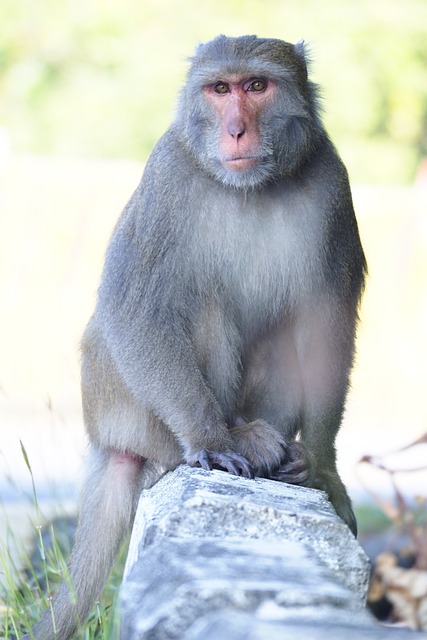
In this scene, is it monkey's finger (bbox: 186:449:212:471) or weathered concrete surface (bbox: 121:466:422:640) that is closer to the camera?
weathered concrete surface (bbox: 121:466:422:640)

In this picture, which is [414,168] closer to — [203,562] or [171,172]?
[171,172]

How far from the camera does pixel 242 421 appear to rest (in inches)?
187

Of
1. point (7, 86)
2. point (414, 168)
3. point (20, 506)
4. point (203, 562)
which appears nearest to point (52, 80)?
point (7, 86)

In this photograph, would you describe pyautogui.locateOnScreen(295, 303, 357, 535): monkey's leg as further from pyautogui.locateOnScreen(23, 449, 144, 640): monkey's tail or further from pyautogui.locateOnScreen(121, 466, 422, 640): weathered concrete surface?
pyautogui.locateOnScreen(121, 466, 422, 640): weathered concrete surface

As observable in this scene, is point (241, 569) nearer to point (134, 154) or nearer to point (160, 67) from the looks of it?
point (160, 67)

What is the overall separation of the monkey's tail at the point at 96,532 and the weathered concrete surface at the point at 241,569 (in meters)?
0.91

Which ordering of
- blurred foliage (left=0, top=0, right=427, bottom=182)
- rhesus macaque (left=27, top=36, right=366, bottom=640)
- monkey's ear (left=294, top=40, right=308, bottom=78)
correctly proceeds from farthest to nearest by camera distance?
blurred foliage (left=0, top=0, right=427, bottom=182) < monkey's ear (left=294, top=40, right=308, bottom=78) < rhesus macaque (left=27, top=36, right=366, bottom=640)

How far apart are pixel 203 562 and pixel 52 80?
15.9 metres

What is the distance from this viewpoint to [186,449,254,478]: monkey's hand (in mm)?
4121

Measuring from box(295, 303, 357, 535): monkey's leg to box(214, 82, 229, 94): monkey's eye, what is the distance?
1.00 m

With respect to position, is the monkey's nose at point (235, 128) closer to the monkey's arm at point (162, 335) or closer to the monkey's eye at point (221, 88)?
the monkey's eye at point (221, 88)

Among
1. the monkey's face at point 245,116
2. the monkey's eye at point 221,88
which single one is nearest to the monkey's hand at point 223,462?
the monkey's face at point 245,116

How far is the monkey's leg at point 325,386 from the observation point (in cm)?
467

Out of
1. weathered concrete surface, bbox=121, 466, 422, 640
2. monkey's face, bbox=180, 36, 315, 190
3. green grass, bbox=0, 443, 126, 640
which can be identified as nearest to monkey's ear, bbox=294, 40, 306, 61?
monkey's face, bbox=180, 36, 315, 190
